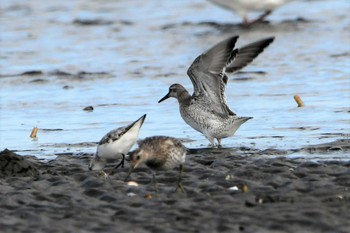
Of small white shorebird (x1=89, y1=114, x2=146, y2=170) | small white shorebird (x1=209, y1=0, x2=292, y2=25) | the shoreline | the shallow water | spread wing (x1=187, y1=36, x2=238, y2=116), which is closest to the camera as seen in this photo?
the shoreline

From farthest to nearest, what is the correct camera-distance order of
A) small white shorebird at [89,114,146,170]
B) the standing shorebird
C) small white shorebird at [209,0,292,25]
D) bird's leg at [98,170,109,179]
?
small white shorebird at [209,0,292,25], small white shorebird at [89,114,146,170], bird's leg at [98,170,109,179], the standing shorebird


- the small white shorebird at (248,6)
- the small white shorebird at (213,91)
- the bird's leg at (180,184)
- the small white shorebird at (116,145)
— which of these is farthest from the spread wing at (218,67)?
the small white shorebird at (248,6)

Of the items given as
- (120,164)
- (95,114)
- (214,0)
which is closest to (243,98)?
(95,114)

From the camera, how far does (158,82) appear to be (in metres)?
15.9

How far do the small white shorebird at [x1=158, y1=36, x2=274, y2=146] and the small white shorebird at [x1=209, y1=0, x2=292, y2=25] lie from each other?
11.1 meters

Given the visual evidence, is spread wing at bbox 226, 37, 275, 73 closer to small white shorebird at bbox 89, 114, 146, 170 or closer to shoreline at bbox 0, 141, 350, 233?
shoreline at bbox 0, 141, 350, 233

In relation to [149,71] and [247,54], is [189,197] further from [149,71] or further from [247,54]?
[149,71]

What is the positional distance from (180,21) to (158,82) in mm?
7701

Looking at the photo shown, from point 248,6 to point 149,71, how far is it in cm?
681

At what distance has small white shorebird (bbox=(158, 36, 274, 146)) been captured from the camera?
11.3m

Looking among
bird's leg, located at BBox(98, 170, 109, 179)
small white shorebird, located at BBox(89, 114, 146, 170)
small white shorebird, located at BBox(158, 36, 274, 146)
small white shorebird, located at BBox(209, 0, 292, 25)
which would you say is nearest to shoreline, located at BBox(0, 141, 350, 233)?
bird's leg, located at BBox(98, 170, 109, 179)

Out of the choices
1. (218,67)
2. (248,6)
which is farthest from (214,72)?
(248,6)

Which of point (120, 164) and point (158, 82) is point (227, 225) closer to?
point (120, 164)

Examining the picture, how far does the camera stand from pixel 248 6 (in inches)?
914
